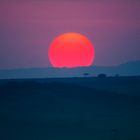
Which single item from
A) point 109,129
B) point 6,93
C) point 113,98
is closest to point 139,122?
point 109,129

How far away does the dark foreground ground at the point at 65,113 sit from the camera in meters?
31.8

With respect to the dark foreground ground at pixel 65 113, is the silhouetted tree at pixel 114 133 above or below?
below

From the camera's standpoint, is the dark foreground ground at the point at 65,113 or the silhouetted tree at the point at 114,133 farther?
the dark foreground ground at the point at 65,113

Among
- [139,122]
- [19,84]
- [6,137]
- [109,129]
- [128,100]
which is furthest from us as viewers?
[19,84]

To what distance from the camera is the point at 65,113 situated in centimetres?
4231

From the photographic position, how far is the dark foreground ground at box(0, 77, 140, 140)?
31.8 meters

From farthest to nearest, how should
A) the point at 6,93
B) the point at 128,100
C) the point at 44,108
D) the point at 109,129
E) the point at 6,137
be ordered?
the point at 6,93 < the point at 128,100 < the point at 44,108 < the point at 109,129 < the point at 6,137

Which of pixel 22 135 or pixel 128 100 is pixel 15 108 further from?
pixel 22 135

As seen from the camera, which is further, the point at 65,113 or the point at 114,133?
the point at 65,113

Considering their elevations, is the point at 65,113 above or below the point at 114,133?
above

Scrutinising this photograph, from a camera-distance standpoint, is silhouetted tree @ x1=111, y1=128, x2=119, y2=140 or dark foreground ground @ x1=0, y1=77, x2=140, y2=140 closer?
silhouetted tree @ x1=111, y1=128, x2=119, y2=140

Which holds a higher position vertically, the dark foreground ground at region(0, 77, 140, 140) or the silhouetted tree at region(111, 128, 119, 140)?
the dark foreground ground at region(0, 77, 140, 140)

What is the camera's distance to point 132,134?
3081 cm

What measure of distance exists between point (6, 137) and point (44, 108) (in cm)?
1495
